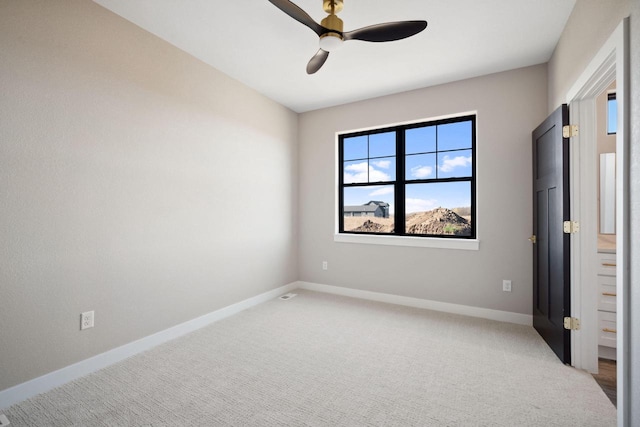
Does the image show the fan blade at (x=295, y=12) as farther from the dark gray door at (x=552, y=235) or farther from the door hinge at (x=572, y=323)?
the door hinge at (x=572, y=323)

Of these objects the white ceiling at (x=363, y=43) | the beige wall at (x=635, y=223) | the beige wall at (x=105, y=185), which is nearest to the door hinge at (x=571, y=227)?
the beige wall at (x=635, y=223)

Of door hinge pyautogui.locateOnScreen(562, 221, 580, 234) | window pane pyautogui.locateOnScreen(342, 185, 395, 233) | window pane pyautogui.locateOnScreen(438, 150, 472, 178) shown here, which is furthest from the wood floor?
window pane pyautogui.locateOnScreen(342, 185, 395, 233)

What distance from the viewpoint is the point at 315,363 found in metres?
2.22

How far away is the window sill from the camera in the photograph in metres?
3.24

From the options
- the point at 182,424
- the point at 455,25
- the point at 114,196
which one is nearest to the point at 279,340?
the point at 182,424

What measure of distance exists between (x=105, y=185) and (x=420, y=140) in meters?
3.33

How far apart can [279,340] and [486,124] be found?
122 inches

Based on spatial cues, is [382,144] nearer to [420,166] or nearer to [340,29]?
[420,166]

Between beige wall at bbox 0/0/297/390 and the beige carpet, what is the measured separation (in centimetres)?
40

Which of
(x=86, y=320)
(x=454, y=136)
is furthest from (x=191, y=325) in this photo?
(x=454, y=136)

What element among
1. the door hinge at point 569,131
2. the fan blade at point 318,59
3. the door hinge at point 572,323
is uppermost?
the fan blade at point 318,59

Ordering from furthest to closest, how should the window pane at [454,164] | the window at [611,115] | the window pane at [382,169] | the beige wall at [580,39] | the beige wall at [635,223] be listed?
the window pane at [382,169]
the window pane at [454,164]
the window at [611,115]
the beige wall at [580,39]
the beige wall at [635,223]

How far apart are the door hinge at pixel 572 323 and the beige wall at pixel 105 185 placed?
304cm

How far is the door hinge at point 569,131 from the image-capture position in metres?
2.10
